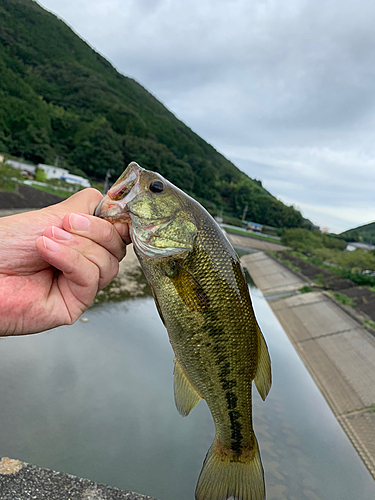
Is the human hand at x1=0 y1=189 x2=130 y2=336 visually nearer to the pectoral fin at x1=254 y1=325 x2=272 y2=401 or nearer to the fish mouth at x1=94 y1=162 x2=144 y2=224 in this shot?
the fish mouth at x1=94 y1=162 x2=144 y2=224

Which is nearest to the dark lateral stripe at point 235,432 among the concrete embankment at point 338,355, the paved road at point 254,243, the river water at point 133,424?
the river water at point 133,424

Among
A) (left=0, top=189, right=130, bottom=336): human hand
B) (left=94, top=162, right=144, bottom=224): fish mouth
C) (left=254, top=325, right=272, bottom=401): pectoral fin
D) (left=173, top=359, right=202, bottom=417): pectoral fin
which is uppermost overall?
(left=94, top=162, right=144, bottom=224): fish mouth

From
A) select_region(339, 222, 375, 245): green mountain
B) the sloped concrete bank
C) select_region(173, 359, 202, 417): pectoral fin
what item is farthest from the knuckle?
select_region(339, 222, 375, 245): green mountain

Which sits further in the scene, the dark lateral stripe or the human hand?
the dark lateral stripe

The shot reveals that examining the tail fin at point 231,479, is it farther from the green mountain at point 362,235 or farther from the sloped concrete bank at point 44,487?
the green mountain at point 362,235

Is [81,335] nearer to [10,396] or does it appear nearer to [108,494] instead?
[10,396]

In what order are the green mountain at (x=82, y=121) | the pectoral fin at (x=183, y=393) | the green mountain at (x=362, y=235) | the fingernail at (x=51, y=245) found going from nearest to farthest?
the fingernail at (x=51, y=245) < the pectoral fin at (x=183, y=393) < the green mountain at (x=82, y=121) < the green mountain at (x=362, y=235)

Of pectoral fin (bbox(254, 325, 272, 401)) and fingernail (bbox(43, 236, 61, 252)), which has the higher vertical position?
fingernail (bbox(43, 236, 61, 252))

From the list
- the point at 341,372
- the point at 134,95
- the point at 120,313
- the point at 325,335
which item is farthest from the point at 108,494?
the point at 134,95
